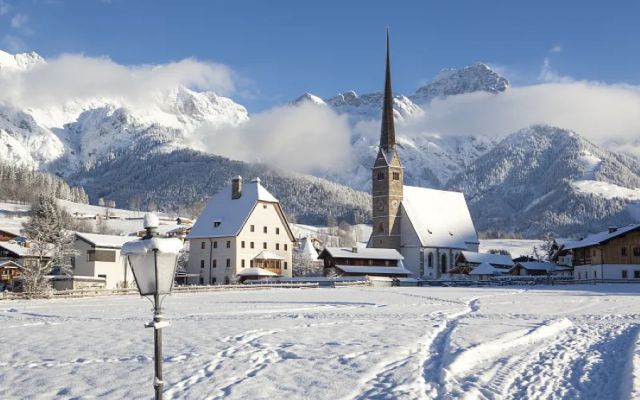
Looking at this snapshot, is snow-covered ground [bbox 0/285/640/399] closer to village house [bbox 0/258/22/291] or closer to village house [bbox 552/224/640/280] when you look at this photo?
village house [bbox 0/258/22/291]

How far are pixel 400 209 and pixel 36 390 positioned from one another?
105395 mm

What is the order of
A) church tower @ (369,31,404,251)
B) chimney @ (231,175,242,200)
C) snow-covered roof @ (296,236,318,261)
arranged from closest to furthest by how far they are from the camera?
chimney @ (231,175,242,200) < snow-covered roof @ (296,236,318,261) < church tower @ (369,31,404,251)

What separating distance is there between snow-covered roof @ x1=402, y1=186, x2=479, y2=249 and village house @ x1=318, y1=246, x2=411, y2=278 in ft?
37.3

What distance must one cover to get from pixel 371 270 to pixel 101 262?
39689 millimetres

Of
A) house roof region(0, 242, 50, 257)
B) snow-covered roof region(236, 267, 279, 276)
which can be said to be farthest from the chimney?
house roof region(0, 242, 50, 257)

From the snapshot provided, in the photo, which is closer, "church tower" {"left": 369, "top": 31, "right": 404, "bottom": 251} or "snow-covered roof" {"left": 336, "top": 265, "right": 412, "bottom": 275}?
"snow-covered roof" {"left": 336, "top": 265, "right": 412, "bottom": 275}

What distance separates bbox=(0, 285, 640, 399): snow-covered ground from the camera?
14.8 metres

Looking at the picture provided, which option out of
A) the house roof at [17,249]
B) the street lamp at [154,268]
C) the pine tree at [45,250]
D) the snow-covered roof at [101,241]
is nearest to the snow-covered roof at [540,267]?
the snow-covered roof at [101,241]

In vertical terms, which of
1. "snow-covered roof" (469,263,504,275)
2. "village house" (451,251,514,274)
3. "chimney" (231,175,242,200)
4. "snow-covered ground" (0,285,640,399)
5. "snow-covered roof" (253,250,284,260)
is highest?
"chimney" (231,175,242,200)

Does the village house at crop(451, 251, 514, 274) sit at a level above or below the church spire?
below

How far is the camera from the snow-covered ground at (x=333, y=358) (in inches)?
581

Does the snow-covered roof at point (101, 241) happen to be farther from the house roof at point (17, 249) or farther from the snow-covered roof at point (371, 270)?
the snow-covered roof at point (371, 270)

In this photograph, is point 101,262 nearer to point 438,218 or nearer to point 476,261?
point 476,261

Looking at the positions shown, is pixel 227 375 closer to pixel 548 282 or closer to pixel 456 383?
pixel 456 383
